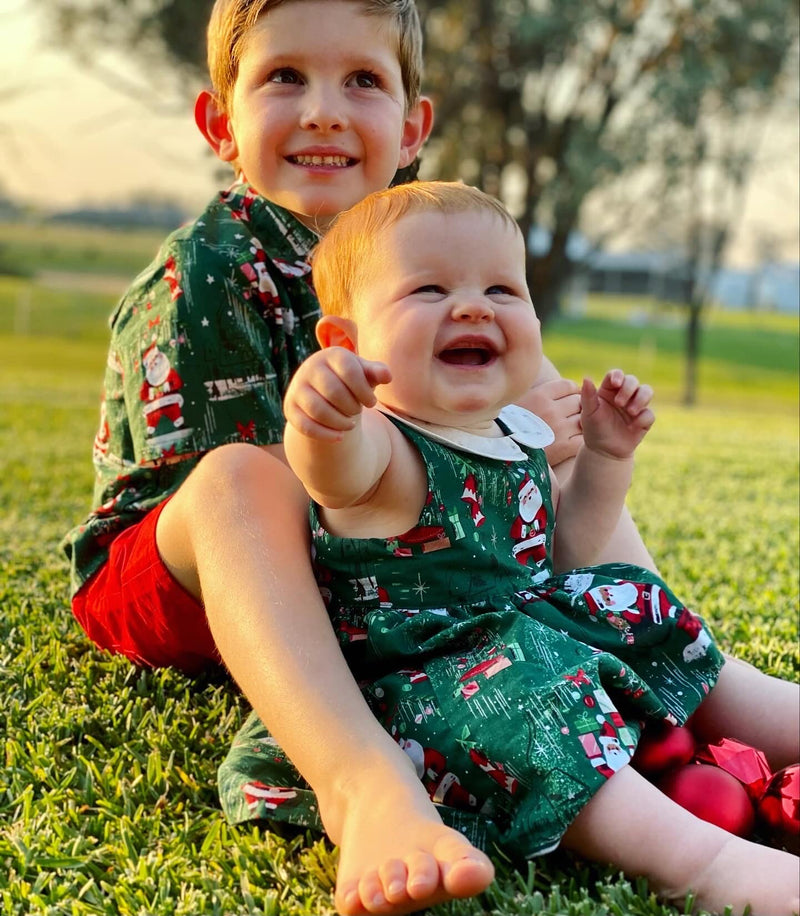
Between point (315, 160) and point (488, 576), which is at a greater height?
point (315, 160)

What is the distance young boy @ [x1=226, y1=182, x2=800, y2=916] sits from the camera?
1385mm

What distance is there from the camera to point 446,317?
1603mm

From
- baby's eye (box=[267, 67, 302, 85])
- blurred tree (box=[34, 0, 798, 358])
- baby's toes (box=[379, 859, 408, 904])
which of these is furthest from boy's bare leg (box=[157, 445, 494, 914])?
blurred tree (box=[34, 0, 798, 358])

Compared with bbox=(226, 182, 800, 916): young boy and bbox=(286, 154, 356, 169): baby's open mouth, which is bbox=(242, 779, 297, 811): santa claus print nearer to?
bbox=(226, 182, 800, 916): young boy

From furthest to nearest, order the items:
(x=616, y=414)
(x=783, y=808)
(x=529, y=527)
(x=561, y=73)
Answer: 1. (x=561, y=73)
2. (x=616, y=414)
3. (x=529, y=527)
4. (x=783, y=808)

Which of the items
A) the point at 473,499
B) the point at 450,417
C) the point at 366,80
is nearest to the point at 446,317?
the point at 450,417

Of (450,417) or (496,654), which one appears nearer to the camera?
(496,654)

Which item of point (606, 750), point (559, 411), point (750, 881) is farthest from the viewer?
point (559, 411)

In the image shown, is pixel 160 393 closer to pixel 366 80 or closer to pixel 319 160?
pixel 319 160

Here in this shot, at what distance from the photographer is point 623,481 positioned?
6.15ft

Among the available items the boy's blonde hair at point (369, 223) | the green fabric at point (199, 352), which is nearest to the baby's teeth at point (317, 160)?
the green fabric at point (199, 352)

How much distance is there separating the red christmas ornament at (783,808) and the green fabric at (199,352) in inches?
39.9

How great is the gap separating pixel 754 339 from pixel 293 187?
3109 cm

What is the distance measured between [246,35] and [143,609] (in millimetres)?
1098
